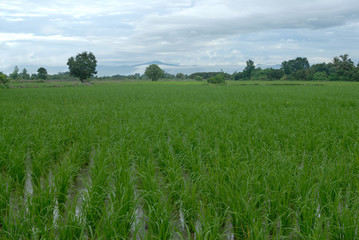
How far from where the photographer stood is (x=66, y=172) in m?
3.43

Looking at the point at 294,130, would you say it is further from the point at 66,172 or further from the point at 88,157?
the point at 66,172

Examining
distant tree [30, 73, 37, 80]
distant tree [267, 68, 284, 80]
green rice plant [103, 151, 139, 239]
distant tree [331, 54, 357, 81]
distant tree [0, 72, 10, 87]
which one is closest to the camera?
green rice plant [103, 151, 139, 239]

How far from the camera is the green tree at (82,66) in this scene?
6300 cm

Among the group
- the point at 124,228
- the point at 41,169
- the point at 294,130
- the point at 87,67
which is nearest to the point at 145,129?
the point at 41,169

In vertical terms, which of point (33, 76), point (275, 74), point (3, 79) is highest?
point (33, 76)

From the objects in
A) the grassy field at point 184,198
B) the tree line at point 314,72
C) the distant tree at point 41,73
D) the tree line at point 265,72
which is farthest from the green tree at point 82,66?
the grassy field at point 184,198

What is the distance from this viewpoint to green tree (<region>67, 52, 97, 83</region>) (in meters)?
63.0

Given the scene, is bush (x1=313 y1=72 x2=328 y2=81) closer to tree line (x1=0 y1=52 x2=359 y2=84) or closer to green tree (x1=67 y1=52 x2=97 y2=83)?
tree line (x1=0 y1=52 x2=359 y2=84)

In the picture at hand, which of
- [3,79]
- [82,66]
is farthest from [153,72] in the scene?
[3,79]

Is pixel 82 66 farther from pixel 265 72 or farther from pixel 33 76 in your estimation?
pixel 265 72

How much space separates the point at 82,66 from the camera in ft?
208

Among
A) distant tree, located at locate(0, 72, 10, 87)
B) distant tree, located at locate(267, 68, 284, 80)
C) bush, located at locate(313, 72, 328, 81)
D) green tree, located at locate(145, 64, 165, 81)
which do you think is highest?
green tree, located at locate(145, 64, 165, 81)

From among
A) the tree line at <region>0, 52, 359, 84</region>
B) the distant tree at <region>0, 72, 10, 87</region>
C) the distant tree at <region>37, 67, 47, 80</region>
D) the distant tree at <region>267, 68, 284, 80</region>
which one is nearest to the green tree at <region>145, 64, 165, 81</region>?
the tree line at <region>0, 52, 359, 84</region>

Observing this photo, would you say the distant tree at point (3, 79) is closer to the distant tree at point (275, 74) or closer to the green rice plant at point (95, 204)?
the green rice plant at point (95, 204)
